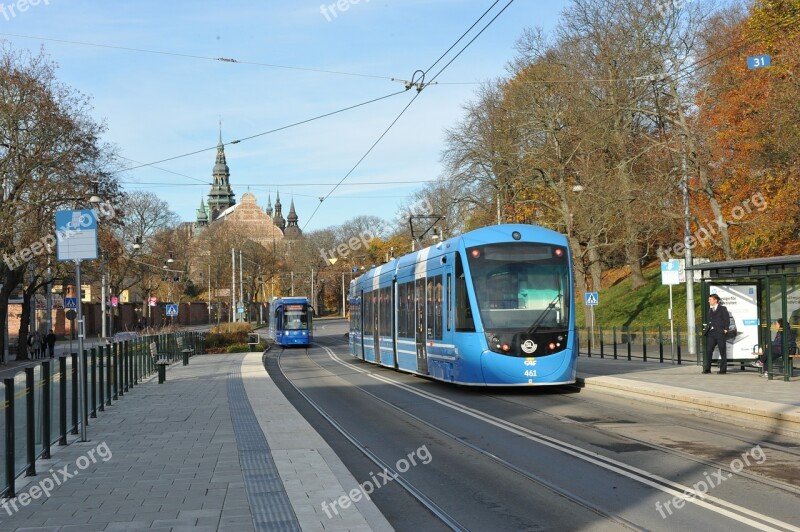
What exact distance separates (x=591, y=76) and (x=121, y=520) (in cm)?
3766

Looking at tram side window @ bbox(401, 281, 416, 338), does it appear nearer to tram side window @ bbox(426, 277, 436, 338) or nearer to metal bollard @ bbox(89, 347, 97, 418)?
tram side window @ bbox(426, 277, 436, 338)

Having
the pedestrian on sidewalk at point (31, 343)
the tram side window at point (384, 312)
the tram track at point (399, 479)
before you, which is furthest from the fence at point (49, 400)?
the pedestrian on sidewalk at point (31, 343)

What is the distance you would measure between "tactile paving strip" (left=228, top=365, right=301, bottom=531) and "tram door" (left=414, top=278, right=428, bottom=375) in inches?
272

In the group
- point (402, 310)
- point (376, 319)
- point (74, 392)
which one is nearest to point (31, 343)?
point (376, 319)

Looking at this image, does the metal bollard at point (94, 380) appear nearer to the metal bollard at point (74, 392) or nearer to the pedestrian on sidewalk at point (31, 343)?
the metal bollard at point (74, 392)

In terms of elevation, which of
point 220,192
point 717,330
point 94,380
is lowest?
point 94,380

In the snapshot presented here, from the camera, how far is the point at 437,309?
2019 centimetres

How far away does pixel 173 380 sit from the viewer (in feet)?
84.2

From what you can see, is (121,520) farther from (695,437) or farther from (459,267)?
(459,267)

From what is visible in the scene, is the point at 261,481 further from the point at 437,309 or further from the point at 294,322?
the point at 294,322

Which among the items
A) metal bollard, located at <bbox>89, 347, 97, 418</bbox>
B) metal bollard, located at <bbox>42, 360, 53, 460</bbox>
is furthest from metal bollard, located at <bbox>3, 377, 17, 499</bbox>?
metal bollard, located at <bbox>89, 347, 97, 418</bbox>

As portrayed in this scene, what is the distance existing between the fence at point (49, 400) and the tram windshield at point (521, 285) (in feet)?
24.1

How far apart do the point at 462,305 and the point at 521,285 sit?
125 cm

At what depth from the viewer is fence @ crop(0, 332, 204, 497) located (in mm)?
8633
